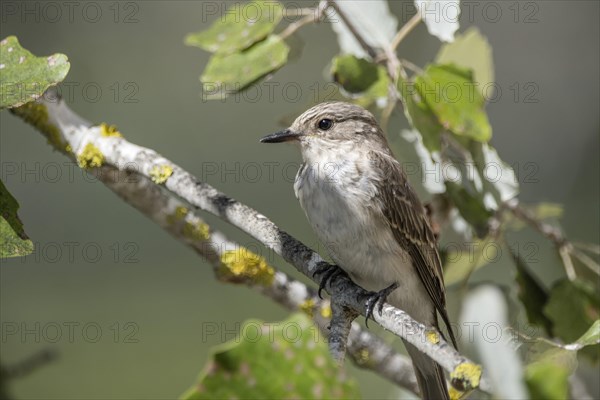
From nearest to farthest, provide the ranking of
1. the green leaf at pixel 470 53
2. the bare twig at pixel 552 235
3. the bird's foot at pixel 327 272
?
the bird's foot at pixel 327 272 → the bare twig at pixel 552 235 → the green leaf at pixel 470 53

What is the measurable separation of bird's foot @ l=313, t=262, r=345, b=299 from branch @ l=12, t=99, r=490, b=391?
21mm

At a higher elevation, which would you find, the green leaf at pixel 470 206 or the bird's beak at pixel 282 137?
the bird's beak at pixel 282 137

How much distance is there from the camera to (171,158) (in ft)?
18.6

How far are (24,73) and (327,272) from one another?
3.62 feet

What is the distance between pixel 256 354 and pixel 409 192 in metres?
1.95

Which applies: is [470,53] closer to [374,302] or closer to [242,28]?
[242,28]

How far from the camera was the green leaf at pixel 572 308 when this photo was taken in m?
2.89

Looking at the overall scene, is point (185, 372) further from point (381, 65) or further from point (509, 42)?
point (509, 42)

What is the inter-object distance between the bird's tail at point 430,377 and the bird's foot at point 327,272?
1.35ft

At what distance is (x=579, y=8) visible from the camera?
6648 mm

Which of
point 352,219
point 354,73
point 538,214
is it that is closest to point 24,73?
point 354,73

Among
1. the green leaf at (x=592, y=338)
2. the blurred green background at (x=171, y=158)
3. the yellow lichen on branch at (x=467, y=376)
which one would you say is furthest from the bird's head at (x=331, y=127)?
the yellow lichen on branch at (x=467, y=376)

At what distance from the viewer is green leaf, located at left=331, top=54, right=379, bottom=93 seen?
9.10 feet

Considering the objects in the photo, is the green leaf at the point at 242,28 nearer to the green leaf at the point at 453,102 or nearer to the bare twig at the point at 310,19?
the bare twig at the point at 310,19
